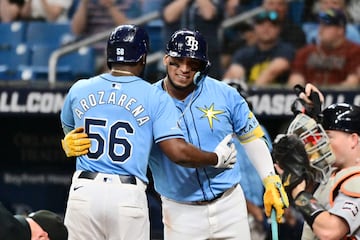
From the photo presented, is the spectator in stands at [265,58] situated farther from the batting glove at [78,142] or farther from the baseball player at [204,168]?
the batting glove at [78,142]

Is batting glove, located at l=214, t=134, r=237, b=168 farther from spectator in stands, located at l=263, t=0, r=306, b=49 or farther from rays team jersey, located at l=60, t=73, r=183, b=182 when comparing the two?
spectator in stands, located at l=263, t=0, r=306, b=49

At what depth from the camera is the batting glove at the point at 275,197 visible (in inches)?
198

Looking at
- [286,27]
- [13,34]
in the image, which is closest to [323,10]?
[286,27]

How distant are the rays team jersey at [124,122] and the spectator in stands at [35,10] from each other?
4796mm

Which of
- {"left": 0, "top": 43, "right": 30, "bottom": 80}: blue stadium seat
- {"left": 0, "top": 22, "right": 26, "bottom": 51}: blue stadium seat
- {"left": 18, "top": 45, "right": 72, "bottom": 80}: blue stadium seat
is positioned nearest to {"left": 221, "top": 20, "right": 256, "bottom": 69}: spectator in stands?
{"left": 18, "top": 45, "right": 72, "bottom": 80}: blue stadium seat

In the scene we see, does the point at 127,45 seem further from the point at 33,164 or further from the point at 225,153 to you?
the point at 33,164

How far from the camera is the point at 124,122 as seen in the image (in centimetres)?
484

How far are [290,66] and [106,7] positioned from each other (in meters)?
1.98

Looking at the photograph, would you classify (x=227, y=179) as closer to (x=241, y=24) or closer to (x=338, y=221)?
(x=338, y=221)

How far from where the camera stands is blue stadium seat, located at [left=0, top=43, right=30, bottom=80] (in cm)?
918

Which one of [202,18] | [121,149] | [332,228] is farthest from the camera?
[202,18]

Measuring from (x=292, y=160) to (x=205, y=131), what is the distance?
0.61 metres

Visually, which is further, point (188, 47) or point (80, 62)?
point (80, 62)

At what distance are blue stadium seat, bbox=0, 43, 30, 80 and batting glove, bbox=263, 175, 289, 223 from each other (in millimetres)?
4550
